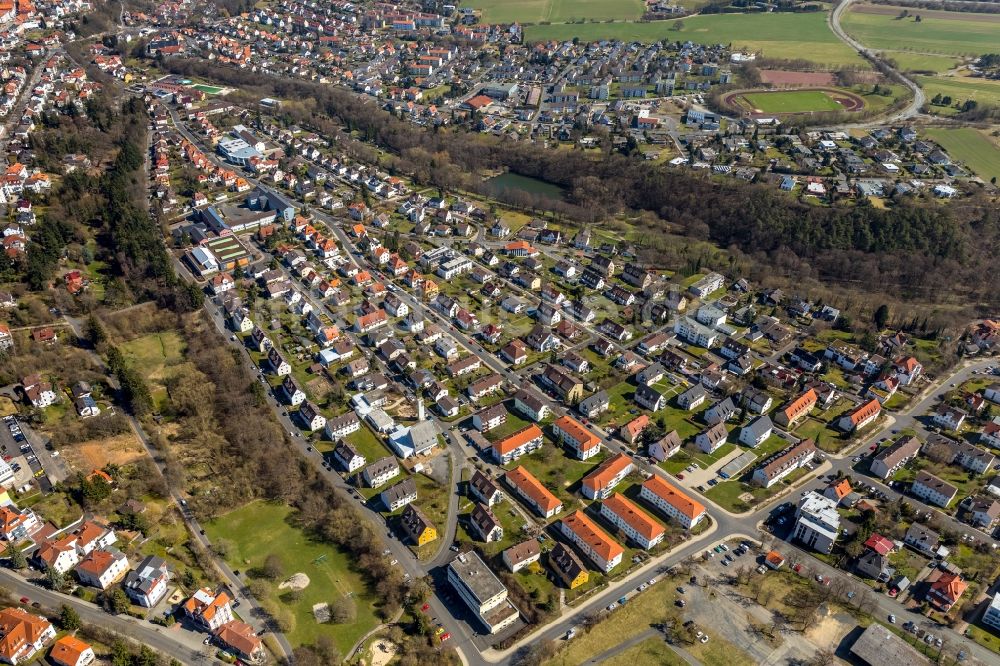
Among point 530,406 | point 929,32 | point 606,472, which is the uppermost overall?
point 929,32

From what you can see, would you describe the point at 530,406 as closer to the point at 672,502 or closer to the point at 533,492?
the point at 533,492

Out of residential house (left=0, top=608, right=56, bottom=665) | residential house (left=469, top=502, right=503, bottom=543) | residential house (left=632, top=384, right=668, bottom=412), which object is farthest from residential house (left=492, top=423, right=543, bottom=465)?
residential house (left=0, top=608, right=56, bottom=665)

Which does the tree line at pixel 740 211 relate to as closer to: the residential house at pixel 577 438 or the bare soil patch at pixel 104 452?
the residential house at pixel 577 438

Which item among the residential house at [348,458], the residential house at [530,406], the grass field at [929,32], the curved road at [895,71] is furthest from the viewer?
the grass field at [929,32]

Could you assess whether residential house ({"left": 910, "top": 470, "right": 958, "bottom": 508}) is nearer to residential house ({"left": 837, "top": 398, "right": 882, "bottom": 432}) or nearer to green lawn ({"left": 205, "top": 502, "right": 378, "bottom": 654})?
residential house ({"left": 837, "top": 398, "right": 882, "bottom": 432})

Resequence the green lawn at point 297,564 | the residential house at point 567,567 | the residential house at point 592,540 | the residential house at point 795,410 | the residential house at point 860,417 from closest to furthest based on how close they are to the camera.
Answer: the green lawn at point 297,564, the residential house at point 567,567, the residential house at point 592,540, the residential house at point 860,417, the residential house at point 795,410

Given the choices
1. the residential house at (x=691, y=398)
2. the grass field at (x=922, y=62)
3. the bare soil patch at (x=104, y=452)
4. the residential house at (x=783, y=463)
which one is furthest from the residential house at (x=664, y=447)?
the grass field at (x=922, y=62)

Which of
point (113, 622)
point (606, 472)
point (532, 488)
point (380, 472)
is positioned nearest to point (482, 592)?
point (532, 488)

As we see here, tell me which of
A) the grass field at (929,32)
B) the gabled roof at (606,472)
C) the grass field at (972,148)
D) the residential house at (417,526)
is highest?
the grass field at (929,32)
